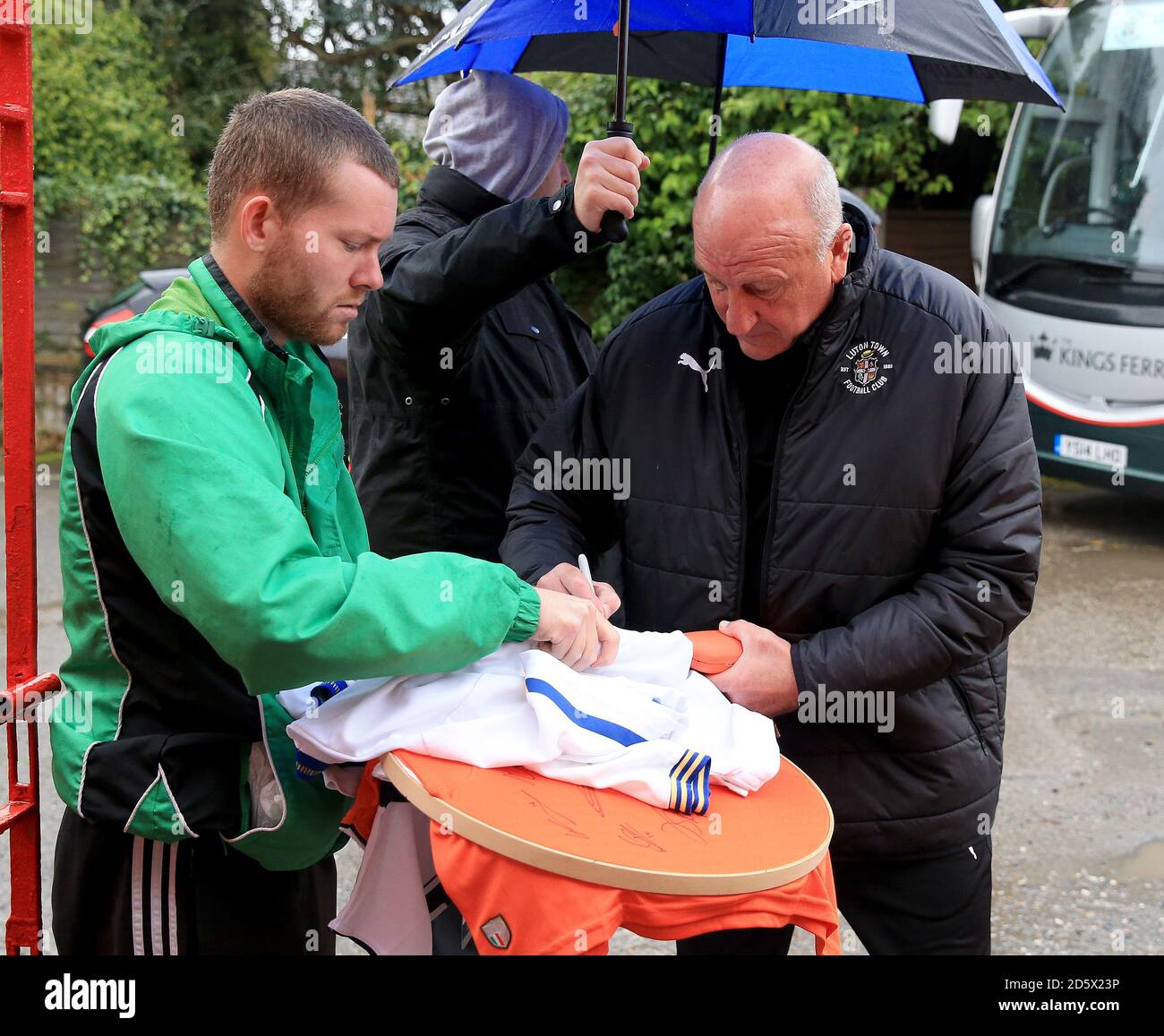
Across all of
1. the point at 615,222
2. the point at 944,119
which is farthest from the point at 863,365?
the point at 944,119

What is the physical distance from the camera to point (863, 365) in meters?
2.38

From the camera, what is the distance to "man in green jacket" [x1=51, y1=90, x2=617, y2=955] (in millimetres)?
1703

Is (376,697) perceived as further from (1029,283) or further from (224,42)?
(224,42)

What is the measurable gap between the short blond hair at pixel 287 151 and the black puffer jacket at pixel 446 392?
86 cm

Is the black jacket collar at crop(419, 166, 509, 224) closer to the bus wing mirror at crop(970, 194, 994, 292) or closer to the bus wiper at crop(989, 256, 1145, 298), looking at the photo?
the bus wiper at crop(989, 256, 1145, 298)

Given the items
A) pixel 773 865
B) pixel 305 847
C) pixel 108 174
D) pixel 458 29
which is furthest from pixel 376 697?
pixel 108 174

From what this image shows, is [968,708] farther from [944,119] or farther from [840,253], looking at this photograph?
[944,119]

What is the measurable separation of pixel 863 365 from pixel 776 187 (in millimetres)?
384

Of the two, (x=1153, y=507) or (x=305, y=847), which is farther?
(x=1153, y=507)

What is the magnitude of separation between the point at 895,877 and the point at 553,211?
153 centimetres

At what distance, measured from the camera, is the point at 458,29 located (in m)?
2.77

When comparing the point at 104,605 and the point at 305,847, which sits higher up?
the point at 104,605

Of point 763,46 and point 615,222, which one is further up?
point 763,46
